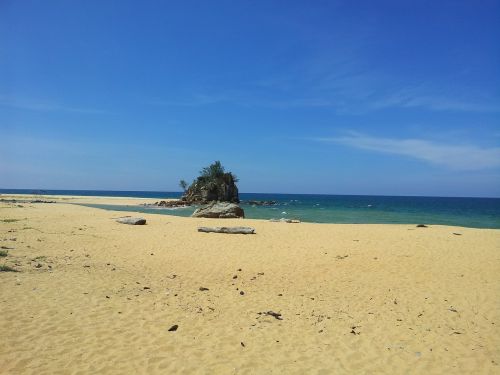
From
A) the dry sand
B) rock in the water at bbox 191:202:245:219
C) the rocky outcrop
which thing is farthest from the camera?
the rocky outcrop

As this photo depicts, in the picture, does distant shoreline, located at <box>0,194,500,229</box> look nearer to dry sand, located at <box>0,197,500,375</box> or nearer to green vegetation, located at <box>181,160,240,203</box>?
green vegetation, located at <box>181,160,240,203</box>

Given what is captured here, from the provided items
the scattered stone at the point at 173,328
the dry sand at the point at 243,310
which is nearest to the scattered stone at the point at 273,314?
the dry sand at the point at 243,310

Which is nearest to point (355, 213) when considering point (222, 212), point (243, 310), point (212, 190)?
point (222, 212)

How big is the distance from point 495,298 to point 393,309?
3621mm

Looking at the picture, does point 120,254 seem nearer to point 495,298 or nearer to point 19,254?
point 19,254

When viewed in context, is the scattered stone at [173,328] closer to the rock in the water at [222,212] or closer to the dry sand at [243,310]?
the dry sand at [243,310]

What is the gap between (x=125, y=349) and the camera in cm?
610

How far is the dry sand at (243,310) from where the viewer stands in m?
5.96

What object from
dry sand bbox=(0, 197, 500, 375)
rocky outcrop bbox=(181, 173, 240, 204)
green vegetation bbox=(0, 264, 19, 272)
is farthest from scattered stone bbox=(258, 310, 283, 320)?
rocky outcrop bbox=(181, 173, 240, 204)

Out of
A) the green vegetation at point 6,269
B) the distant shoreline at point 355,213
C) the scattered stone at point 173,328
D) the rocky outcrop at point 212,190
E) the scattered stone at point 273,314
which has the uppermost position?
the rocky outcrop at point 212,190

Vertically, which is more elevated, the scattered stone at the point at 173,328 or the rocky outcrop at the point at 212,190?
the rocky outcrop at the point at 212,190

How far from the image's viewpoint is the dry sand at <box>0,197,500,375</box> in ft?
19.5

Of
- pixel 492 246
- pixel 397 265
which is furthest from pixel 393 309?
pixel 492 246

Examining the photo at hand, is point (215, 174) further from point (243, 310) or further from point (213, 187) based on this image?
point (243, 310)
